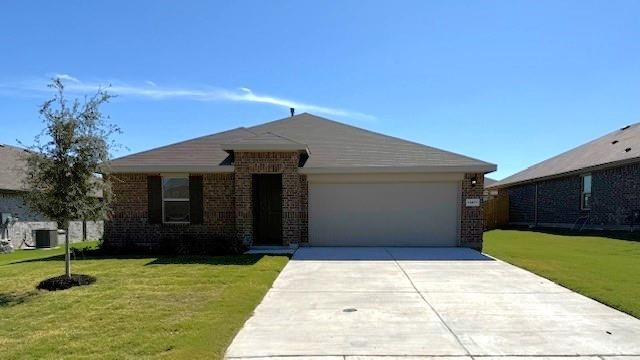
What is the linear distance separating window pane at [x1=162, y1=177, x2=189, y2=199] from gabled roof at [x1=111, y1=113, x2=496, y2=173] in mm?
577

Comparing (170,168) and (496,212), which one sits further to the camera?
(496,212)

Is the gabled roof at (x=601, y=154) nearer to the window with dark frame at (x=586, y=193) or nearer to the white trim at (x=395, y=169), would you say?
the window with dark frame at (x=586, y=193)

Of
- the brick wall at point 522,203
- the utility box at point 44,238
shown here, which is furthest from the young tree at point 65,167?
the brick wall at point 522,203

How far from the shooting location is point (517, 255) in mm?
12828

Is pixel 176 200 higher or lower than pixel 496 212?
higher

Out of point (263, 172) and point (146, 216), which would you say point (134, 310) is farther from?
point (146, 216)

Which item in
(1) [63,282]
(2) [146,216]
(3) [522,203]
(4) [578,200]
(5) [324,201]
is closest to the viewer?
(1) [63,282]

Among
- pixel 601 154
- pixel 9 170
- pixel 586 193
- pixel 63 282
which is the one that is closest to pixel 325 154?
pixel 63 282

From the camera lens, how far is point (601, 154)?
21844 millimetres

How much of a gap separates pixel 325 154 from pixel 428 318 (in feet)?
30.8

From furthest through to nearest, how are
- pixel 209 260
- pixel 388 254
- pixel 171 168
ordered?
pixel 171 168, pixel 388 254, pixel 209 260

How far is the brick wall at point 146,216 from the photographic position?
14078 mm

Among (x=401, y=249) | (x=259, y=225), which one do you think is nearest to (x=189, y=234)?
(x=259, y=225)

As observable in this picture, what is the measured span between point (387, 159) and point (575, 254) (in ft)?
20.1
